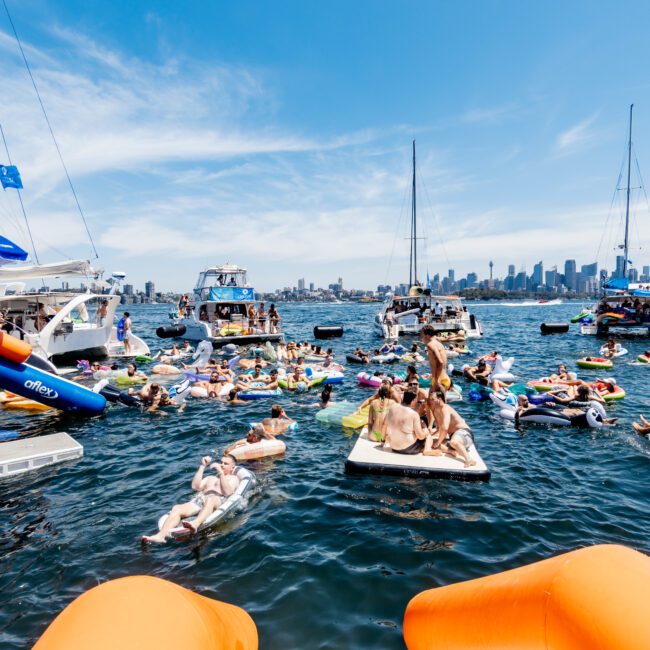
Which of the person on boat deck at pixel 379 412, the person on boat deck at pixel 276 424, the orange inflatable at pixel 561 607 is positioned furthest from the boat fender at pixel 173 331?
the orange inflatable at pixel 561 607

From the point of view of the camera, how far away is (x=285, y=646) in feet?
16.3

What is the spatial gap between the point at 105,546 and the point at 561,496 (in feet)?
25.8

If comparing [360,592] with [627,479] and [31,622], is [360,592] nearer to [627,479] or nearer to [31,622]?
[31,622]

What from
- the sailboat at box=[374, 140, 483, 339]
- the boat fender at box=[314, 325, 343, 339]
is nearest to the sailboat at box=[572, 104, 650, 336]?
the sailboat at box=[374, 140, 483, 339]

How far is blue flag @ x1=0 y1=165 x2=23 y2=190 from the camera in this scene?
20008mm

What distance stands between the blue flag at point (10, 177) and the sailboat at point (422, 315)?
84.1 feet

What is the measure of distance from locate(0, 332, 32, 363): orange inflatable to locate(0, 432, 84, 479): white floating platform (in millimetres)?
A: 2279

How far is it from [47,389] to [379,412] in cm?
922

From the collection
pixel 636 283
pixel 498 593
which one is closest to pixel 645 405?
pixel 498 593

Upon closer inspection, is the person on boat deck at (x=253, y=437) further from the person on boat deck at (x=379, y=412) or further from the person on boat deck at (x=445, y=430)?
Answer: the person on boat deck at (x=445, y=430)

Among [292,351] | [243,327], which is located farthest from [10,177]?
[243,327]

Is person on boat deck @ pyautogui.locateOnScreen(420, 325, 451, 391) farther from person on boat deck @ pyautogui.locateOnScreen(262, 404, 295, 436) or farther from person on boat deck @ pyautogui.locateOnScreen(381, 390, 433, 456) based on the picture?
person on boat deck @ pyautogui.locateOnScreen(262, 404, 295, 436)

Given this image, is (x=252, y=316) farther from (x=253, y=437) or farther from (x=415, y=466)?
(x=415, y=466)

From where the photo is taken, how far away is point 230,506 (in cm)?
770
